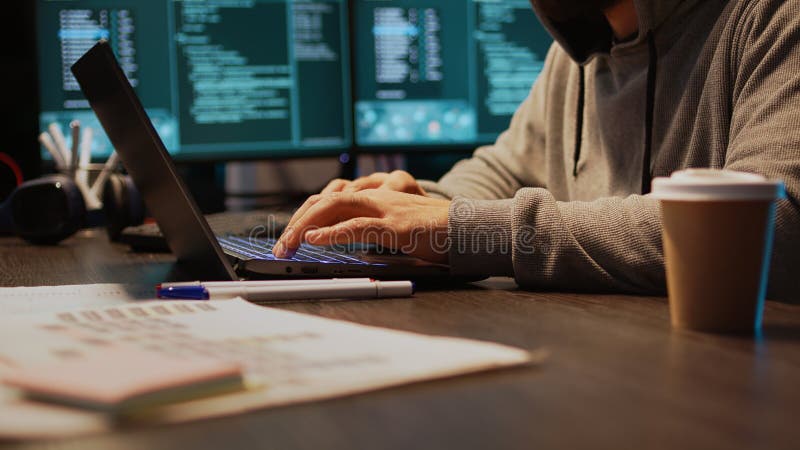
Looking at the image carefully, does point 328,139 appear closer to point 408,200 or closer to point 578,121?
point 578,121

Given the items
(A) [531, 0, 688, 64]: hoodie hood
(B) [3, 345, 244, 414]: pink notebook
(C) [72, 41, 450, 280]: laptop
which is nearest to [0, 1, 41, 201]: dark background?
(C) [72, 41, 450, 280]: laptop

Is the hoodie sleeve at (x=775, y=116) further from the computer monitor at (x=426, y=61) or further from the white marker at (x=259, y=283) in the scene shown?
the computer monitor at (x=426, y=61)

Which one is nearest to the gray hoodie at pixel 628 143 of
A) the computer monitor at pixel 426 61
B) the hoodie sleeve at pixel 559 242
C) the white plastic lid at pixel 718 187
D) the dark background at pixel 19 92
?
the hoodie sleeve at pixel 559 242

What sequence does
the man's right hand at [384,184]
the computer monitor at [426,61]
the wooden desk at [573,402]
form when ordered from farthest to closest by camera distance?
the computer monitor at [426,61], the man's right hand at [384,184], the wooden desk at [573,402]

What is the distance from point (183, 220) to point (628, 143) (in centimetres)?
62

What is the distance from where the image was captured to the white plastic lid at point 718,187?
1.70 ft

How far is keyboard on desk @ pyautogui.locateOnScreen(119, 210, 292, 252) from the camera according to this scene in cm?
116

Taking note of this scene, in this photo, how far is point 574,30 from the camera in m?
1.26

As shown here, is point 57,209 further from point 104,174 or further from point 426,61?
point 426,61

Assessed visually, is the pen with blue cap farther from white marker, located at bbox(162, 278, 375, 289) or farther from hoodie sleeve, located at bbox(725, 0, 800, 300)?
hoodie sleeve, located at bbox(725, 0, 800, 300)

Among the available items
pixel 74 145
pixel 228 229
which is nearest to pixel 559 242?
pixel 228 229

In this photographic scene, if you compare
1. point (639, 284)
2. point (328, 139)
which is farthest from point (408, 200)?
point (328, 139)

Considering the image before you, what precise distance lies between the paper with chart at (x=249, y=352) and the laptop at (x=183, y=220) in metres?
0.21

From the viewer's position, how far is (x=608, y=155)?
4.03 feet
